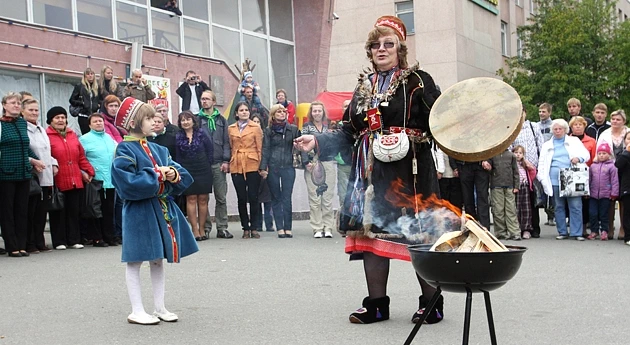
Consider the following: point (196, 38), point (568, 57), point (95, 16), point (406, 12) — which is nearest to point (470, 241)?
point (95, 16)

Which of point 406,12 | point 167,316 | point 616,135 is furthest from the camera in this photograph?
point 406,12

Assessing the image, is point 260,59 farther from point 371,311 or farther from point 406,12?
point 371,311

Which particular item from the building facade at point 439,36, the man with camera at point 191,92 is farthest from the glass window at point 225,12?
the building facade at point 439,36

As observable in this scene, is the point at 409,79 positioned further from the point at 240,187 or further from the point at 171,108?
the point at 171,108

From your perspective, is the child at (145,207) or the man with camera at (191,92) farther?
the man with camera at (191,92)

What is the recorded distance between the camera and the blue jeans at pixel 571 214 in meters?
13.2

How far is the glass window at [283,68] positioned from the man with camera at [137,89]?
10.1 meters

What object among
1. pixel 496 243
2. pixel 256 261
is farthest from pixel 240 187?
pixel 496 243

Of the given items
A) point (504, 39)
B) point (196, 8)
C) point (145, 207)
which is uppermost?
point (504, 39)

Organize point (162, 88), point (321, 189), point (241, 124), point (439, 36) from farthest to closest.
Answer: point (439, 36)
point (162, 88)
point (241, 124)
point (321, 189)

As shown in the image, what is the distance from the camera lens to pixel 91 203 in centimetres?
1214

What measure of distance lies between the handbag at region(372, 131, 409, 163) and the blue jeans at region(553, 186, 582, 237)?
7.91m

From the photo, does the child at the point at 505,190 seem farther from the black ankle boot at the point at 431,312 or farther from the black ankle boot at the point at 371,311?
the black ankle boot at the point at 371,311

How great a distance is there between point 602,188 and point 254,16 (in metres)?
14.3
